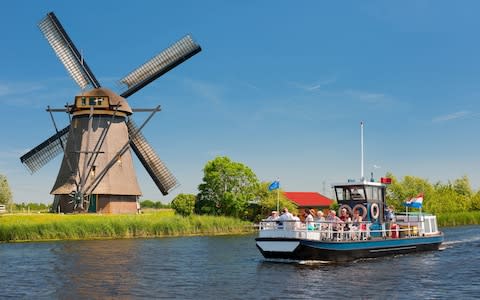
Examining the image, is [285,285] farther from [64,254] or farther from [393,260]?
[64,254]

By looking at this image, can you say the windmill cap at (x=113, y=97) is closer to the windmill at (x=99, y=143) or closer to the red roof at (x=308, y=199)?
the windmill at (x=99, y=143)

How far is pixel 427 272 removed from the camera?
28125 mm

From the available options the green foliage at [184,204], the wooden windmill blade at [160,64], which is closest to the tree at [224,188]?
the green foliage at [184,204]

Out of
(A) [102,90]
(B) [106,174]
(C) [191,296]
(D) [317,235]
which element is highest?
(A) [102,90]

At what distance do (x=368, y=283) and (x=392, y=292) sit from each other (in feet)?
6.55

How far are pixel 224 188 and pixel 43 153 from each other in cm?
2179

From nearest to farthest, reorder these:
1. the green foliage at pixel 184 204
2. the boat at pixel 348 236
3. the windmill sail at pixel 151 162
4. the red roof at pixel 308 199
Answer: the boat at pixel 348 236, the windmill sail at pixel 151 162, the green foliage at pixel 184 204, the red roof at pixel 308 199

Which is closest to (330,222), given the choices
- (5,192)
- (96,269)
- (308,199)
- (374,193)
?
(374,193)

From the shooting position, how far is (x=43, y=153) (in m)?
62.6

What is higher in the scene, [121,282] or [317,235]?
[317,235]

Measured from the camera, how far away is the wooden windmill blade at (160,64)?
207 feet

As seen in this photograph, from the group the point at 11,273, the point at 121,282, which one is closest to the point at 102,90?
the point at 11,273

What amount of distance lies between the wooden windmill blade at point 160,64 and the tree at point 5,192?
42.0 metres

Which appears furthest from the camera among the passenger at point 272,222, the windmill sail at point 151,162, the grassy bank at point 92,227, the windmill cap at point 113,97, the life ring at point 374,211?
the windmill sail at point 151,162
